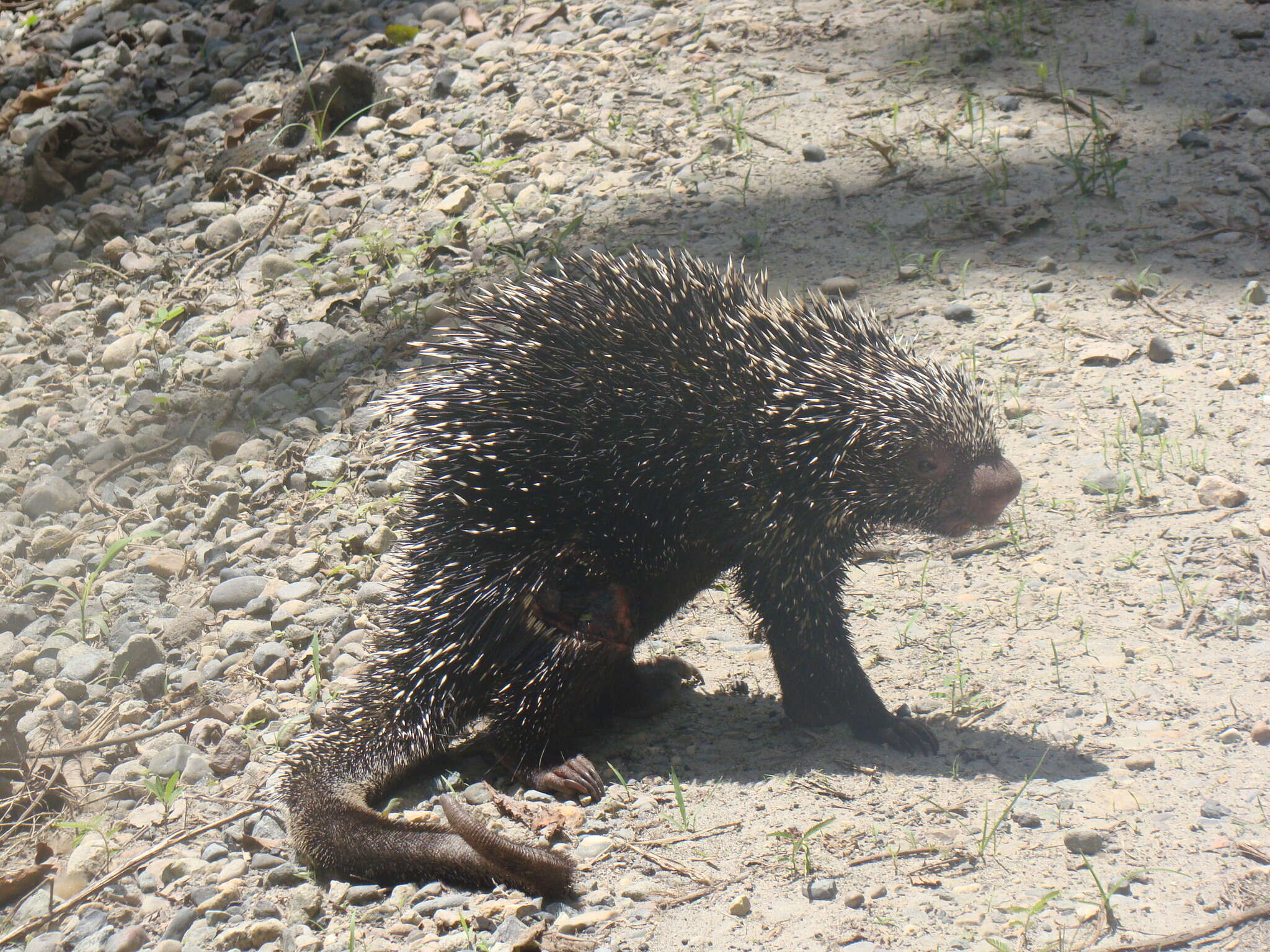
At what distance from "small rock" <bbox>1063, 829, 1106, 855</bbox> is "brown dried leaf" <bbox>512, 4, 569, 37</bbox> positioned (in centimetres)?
833

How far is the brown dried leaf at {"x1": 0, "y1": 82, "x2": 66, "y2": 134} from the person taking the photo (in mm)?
10797

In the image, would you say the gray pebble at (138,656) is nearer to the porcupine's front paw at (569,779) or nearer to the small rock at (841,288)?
the porcupine's front paw at (569,779)

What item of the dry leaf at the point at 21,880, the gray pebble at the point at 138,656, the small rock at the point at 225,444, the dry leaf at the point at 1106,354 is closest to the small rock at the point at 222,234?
the small rock at the point at 225,444

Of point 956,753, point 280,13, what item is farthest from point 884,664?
point 280,13

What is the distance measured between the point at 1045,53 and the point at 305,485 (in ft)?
20.0

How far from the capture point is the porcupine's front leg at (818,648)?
14.8 feet

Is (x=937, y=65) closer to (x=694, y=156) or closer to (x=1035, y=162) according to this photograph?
(x=1035, y=162)

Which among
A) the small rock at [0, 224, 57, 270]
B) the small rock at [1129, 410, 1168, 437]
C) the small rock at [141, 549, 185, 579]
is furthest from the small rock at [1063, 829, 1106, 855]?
the small rock at [0, 224, 57, 270]

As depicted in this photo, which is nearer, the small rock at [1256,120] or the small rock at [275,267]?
the small rock at [1256,120]

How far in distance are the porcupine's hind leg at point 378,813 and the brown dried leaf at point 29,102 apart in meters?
8.93

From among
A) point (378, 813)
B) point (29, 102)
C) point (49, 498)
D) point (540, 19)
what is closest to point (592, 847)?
point (378, 813)

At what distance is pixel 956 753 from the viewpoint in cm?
433

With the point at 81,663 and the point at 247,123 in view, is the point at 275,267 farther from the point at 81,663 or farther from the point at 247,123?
the point at 81,663

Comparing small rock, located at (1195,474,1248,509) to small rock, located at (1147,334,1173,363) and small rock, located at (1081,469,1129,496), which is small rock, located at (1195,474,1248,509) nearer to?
small rock, located at (1081,469,1129,496)
